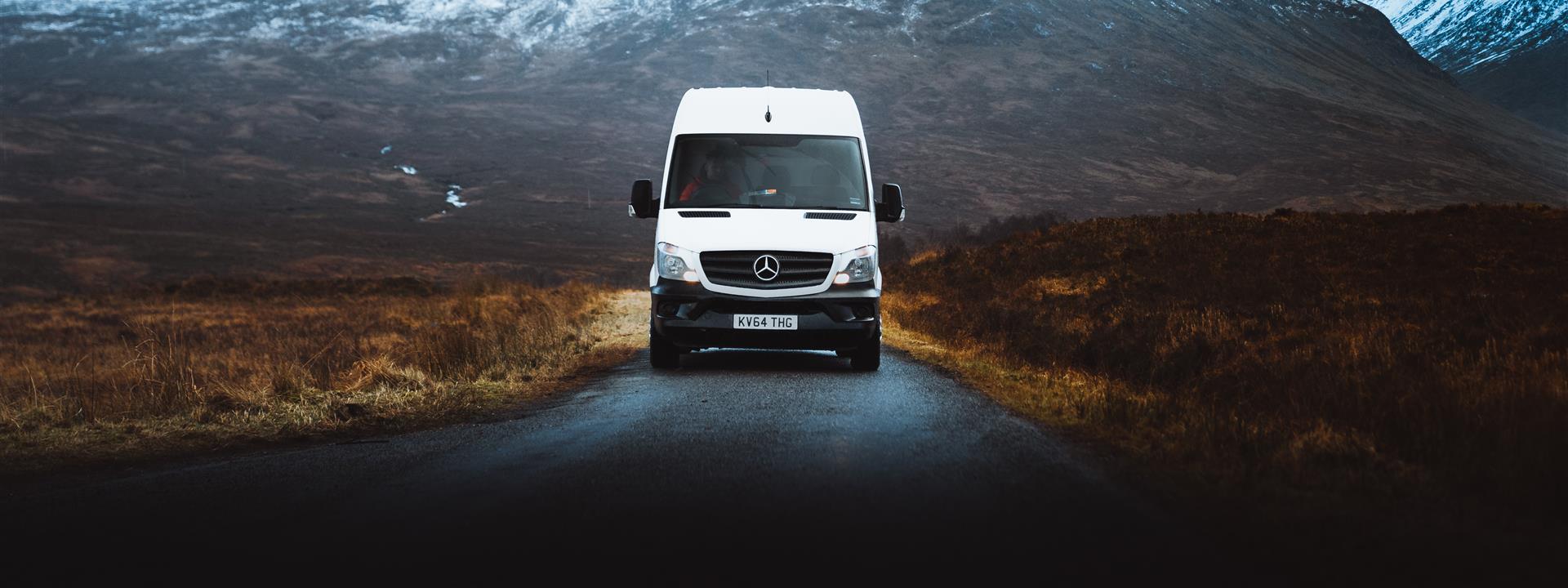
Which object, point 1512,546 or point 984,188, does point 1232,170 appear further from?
point 1512,546

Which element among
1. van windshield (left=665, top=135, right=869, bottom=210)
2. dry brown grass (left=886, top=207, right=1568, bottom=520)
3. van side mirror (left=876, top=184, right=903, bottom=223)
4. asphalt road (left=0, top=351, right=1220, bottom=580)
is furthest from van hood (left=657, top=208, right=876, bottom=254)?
asphalt road (left=0, top=351, right=1220, bottom=580)

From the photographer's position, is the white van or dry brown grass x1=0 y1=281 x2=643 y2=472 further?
the white van

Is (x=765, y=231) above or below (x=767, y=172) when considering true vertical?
below

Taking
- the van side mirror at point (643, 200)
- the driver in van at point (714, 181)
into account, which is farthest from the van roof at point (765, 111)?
the van side mirror at point (643, 200)

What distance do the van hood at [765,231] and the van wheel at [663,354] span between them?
3.56 feet

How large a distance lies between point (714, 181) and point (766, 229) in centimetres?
102

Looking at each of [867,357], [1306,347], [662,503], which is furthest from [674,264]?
[662,503]

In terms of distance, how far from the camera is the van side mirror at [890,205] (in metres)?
13.2

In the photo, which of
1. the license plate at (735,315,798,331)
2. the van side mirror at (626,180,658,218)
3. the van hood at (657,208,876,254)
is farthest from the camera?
the van side mirror at (626,180,658,218)

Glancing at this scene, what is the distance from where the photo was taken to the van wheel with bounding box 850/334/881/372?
12844 millimetres

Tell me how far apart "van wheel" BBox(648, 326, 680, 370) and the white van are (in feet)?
0.05

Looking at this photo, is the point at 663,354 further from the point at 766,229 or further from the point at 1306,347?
the point at 1306,347

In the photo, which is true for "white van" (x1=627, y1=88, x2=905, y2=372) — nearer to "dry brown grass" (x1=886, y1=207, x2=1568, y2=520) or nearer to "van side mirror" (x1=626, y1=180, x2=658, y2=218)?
"van side mirror" (x1=626, y1=180, x2=658, y2=218)

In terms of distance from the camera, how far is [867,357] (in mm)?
12906
